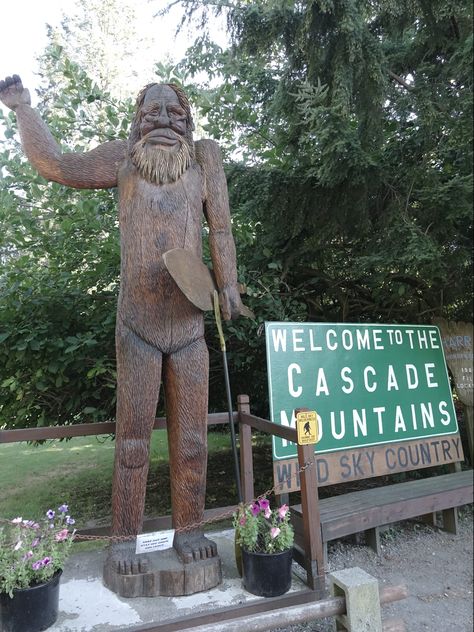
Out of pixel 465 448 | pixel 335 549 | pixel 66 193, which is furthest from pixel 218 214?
pixel 465 448

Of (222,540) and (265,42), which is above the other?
(265,42)

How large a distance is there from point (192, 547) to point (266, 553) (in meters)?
0.35

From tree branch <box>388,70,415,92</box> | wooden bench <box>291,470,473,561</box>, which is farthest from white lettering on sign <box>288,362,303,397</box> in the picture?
tree branch <box>388,70,415,92</box>

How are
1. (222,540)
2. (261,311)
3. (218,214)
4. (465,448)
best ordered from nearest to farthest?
1. (218,214)
2. (222,540)
3. (261,311)
4. (465,448)

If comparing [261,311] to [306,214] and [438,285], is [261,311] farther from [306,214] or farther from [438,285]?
[438,285]

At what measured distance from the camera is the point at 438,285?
11.9 feet

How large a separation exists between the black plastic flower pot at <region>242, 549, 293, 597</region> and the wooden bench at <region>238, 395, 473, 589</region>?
16 cm

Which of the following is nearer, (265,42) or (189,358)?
(189,358)

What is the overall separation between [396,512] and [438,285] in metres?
1.72

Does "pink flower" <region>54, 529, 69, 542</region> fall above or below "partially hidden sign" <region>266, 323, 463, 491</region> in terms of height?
below

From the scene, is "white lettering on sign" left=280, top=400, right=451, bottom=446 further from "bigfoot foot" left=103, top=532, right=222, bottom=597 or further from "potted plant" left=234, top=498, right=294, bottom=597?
"bigfoot foot" left=103, top=532, right=222, bottom=597

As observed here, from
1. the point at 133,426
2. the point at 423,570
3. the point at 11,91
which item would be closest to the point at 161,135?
the point at 11,91

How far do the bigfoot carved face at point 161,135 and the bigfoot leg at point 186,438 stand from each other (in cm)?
86

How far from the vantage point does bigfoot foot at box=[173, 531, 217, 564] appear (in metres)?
2.09
